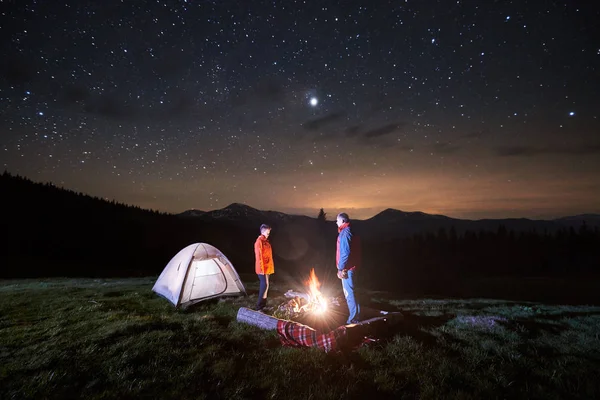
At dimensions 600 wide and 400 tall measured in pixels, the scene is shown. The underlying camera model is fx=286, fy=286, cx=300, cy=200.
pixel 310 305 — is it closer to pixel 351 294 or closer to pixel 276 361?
pixel 351 294

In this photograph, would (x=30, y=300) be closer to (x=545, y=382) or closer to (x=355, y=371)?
(x=355, y=371)

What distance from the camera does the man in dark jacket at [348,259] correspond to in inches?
310

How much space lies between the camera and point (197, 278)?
12.0 m

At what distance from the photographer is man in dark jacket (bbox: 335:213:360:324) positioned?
25.8 ft

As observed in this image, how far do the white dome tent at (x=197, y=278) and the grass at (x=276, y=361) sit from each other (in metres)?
2.32

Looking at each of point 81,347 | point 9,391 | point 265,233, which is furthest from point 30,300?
point 265,233

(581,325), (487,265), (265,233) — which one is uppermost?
(265,233)

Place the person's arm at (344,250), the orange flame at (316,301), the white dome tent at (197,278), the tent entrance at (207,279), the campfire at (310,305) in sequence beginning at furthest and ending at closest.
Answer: the tent entrance at (207,279) → the white dome tent at (197,278) → the orange flame at (316,301) → the campfire at (310,305) → the person's arm at (344,250)

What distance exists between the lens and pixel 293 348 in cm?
651

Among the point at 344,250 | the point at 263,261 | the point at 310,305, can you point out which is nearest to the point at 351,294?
the point at 344,250

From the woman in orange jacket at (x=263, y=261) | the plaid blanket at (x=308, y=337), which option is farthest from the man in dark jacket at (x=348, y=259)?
the woman in orange jacket at (x=263, y=261)

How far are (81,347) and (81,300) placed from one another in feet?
22.1

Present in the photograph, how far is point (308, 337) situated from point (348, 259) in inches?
90.3

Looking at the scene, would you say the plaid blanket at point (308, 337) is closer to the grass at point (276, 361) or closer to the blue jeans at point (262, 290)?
the grass at point (276, 361)
